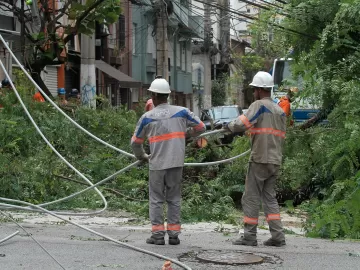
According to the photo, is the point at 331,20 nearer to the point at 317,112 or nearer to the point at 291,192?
the point at 317,112

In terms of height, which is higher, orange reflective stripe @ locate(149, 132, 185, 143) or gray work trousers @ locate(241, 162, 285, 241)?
orange reflective stripe @ locate(149, 132, 185, 143)

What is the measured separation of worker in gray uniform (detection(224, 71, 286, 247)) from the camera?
26.6ft

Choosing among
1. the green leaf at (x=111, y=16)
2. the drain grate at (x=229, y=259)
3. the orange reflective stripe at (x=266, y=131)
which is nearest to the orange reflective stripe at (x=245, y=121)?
the orange reflective stripe at (x=266, y=131)

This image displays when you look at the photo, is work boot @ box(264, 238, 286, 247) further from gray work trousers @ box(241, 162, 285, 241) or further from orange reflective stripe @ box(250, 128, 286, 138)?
orange reflective stripe @ box(250, 128, 286, 138)

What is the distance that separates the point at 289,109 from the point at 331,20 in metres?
1.55

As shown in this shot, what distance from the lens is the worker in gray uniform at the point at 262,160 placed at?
811cm

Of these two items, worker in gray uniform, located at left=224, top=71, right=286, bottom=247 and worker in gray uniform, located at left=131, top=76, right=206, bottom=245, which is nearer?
worker in gray uniform, located at left=131, top=76, right=206, bottom=245

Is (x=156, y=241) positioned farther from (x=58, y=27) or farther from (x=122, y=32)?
(x=122, y=32)

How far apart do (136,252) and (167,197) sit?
0.97 metres

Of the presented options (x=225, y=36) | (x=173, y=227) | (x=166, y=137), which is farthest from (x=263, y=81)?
(x=225, y=36)

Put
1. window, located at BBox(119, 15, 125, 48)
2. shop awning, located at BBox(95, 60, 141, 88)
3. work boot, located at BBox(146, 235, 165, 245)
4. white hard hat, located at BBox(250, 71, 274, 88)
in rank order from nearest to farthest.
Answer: work boot, located at BBox(146, 235, 165, 245), white hard hat, located at BBox(250, 71, 274, 88), shop awning, located at BBox(95, 60, 141, 88), window, located at BBox(119, 15, 125, 48)

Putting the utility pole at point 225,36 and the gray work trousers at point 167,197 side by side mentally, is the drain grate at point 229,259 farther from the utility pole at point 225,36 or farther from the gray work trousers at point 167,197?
the utility pole at point 225,36

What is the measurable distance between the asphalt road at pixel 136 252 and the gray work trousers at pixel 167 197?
235 mm

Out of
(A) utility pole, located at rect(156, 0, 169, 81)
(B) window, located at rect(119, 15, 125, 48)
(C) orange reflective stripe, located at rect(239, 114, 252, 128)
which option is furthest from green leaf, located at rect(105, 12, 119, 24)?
(B) window, located at rect(119, 15, 125, 48)
